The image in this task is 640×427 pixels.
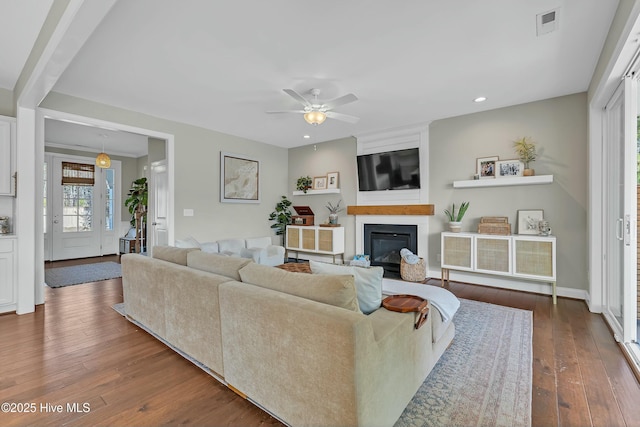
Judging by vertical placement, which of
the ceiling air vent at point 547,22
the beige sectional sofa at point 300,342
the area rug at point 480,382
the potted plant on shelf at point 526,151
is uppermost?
the ceiling air vent at point 547,22

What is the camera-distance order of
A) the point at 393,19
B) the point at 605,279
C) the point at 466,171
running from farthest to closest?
the point at 466,171 → the point at 605,279 → the point at 393,19

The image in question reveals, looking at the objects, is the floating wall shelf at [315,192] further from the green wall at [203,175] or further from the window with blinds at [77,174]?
the window with blinds at [77,174]

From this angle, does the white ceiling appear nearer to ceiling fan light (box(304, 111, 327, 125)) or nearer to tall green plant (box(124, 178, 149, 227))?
ceiling fan light (box(304, 111, 327, 125))

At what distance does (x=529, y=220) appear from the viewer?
154 inches

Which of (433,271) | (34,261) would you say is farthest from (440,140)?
(34,261)

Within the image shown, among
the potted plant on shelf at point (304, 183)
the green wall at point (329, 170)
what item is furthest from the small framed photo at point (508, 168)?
the potted plant on shelf at point (304, 183)

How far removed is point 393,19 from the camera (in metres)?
2.24

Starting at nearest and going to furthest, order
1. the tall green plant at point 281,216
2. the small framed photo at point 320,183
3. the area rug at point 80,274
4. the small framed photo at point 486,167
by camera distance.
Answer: the small framed photo at point 486,167
the area rug at point 80,274
the small framed photo at point 320,183
the tall green plant at point 281,216

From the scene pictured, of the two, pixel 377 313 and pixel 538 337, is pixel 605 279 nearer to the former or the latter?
pixel 538 337

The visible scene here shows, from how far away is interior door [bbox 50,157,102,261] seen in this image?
6.42 metres

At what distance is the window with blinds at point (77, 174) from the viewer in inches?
259

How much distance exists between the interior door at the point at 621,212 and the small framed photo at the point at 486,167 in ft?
4.05

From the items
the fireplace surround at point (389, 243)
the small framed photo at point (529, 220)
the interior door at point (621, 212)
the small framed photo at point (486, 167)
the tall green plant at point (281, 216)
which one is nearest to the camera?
the interior door at point (621, 212)

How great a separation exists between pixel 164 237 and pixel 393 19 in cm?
458
